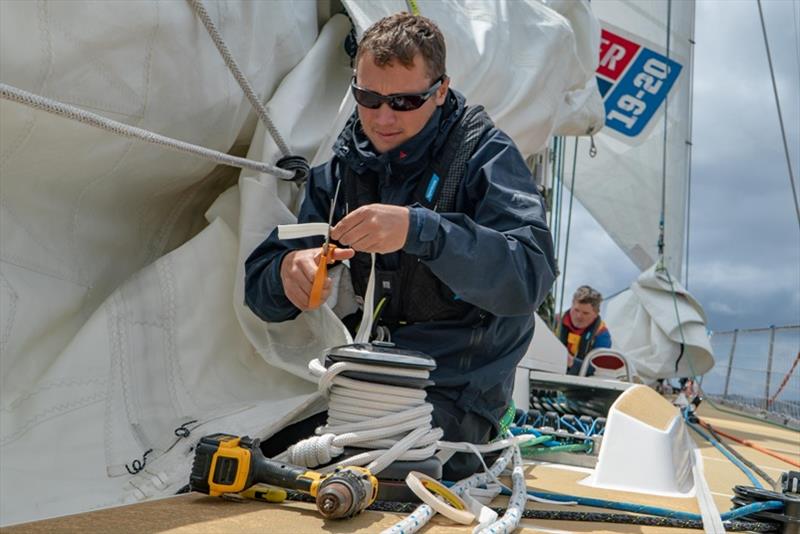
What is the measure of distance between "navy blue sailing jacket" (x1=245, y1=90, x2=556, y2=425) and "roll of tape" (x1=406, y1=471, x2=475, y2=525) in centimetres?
34

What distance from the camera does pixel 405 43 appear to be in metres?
1.50

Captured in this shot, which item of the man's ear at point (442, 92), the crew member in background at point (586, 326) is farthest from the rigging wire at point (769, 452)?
the man's ear at point (442, 92)

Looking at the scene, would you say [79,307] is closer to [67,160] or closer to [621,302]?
[67,160]

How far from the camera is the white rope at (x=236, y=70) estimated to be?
165 cm

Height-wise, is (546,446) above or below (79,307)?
below

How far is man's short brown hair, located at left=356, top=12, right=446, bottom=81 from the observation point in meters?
1.50

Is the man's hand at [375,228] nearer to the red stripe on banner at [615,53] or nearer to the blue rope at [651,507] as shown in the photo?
the blue rope at [651,507]

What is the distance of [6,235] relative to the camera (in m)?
1.55

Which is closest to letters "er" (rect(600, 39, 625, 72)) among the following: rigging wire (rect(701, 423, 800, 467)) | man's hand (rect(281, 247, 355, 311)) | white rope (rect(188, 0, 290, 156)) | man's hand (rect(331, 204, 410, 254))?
rigging wire (rect(701, 423, 800, 467))

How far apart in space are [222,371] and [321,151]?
0.56 meters

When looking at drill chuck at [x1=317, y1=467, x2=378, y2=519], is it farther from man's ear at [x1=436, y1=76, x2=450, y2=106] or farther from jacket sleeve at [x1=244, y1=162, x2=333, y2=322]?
man's ear at [x1=436, y1=76, x2=450, y2=106]

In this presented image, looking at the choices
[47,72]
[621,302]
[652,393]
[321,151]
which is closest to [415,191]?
[321,151]

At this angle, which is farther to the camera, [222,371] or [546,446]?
[546,446]

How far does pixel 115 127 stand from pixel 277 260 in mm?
380
